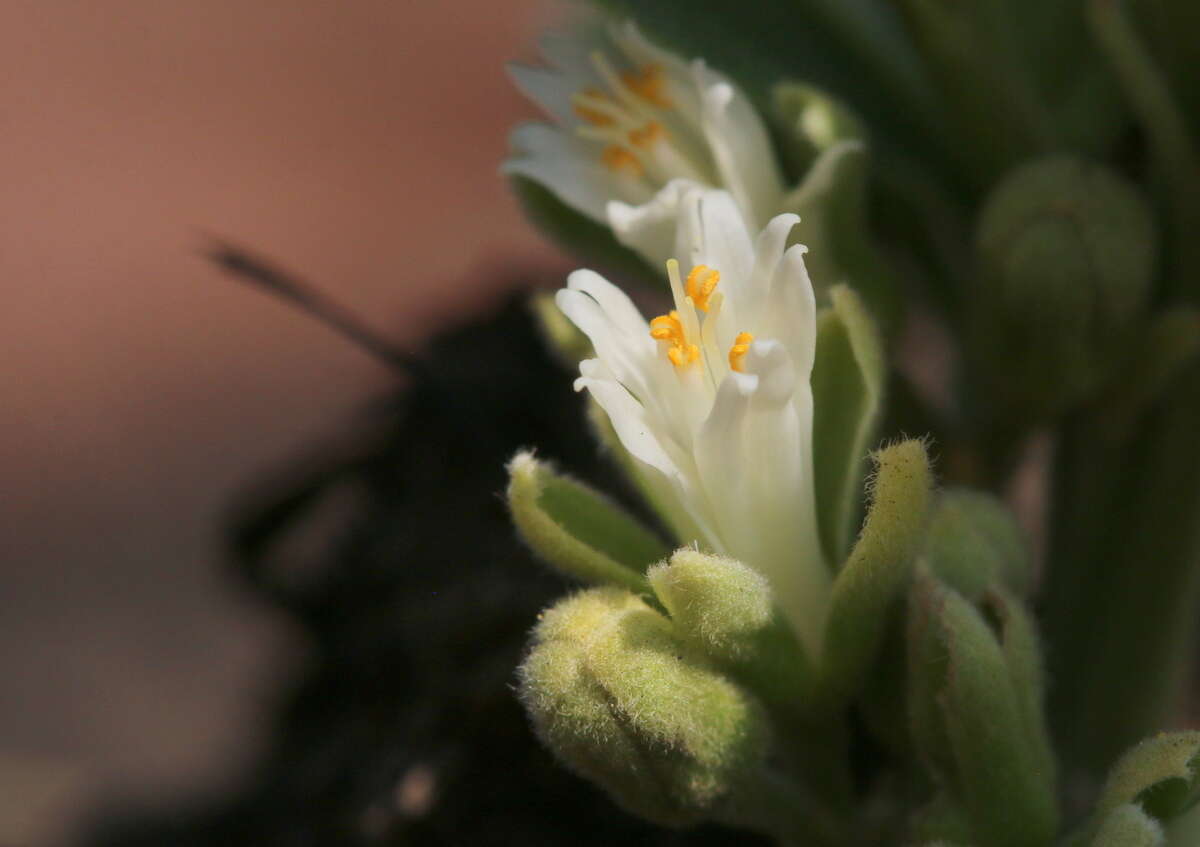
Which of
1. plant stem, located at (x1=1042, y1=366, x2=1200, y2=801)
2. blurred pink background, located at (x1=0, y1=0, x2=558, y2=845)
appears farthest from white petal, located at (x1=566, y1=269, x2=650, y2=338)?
blurred pink background, located at (x1=0, y1=0, x2=558, y2=845)

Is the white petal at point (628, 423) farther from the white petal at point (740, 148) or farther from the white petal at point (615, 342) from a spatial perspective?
the white petal at point (740, 148)

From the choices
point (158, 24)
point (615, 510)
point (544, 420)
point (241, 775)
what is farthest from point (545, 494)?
point (158, 24)

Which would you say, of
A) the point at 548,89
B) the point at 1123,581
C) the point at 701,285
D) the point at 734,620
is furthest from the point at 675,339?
the point at 1123,581

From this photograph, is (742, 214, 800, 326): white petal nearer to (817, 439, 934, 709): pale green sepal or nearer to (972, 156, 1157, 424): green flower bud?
(817, 439, 934, 709): pale green sepal

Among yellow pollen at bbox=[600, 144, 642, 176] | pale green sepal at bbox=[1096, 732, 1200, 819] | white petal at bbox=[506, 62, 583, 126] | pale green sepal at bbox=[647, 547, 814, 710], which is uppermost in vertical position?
white petal at bbox=[506, 62, 583, 126]

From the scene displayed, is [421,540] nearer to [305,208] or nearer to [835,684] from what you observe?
[835,684]

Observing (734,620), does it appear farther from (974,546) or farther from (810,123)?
(810,123)
